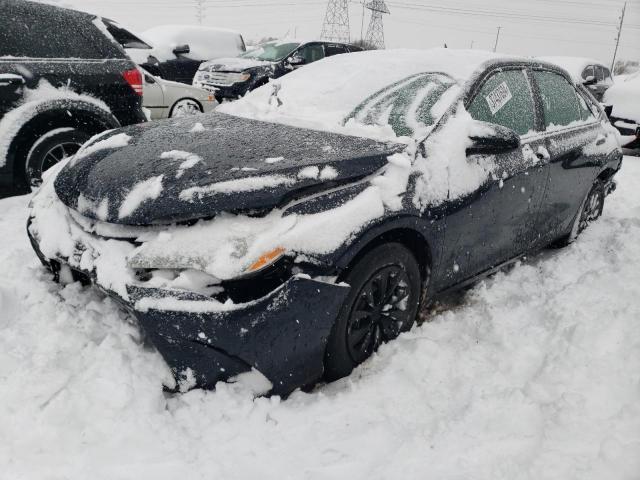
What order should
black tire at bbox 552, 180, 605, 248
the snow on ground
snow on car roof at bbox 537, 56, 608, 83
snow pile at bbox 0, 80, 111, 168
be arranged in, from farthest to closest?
snow on car roof at bbox 537, 56, 608, 83
black tire at bbox 552, 180, 605, 248
snow pile at bbox 0, 80, 111, 168
the snow on ground

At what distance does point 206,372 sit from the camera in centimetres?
200

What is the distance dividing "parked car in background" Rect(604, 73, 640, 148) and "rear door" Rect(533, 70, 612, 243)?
492 centimetres

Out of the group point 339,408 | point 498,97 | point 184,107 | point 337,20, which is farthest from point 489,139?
point 337,20

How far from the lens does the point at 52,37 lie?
4.01 metres

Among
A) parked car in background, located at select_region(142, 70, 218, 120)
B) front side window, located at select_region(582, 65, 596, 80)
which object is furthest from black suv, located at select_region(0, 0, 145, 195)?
front side window, located at select_region(582, 65, 596, 80)

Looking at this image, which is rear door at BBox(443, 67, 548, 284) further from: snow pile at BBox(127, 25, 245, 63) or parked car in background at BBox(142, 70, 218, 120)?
snow pile at BBox(127, 25, 245, 63)

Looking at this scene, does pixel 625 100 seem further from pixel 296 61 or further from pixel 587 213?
pixel 296 61

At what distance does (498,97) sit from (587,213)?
6.75ft

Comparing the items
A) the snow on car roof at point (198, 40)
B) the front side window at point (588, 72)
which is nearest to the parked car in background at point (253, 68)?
the snow on car roof at point (198, 40)

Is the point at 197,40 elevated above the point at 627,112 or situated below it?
above

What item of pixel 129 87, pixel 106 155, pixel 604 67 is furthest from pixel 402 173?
pixel 604 67

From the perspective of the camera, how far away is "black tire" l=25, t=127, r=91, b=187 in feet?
12.8

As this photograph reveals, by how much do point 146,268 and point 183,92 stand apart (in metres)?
5.77

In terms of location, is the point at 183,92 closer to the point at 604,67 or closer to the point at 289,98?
the point at 289,98
